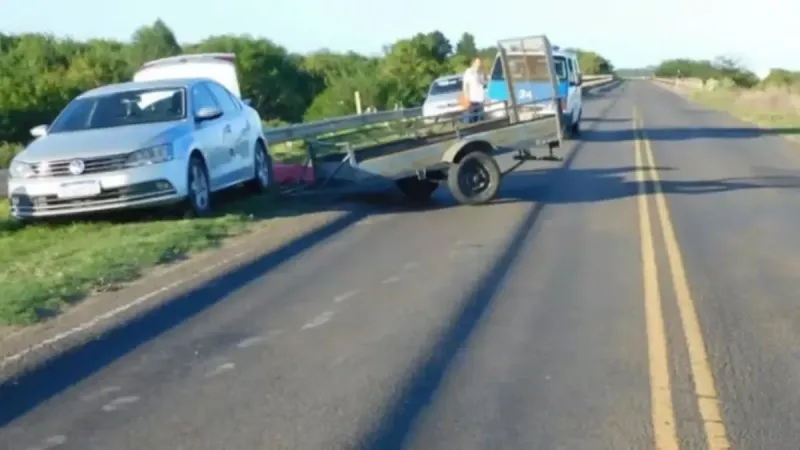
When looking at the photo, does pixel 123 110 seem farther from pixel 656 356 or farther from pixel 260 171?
pixel 656 356

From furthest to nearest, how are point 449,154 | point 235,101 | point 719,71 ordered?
point 719,71, point 235,101, point 449,154

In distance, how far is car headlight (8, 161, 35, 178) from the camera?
1464 cm

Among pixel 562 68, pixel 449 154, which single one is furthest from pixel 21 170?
pixel 562 68

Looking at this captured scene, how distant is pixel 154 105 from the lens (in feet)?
53.1

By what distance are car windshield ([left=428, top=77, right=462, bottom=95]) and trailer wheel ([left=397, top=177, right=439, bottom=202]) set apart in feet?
53.1

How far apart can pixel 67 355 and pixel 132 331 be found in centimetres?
84

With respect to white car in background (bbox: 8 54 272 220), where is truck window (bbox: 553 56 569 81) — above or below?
below

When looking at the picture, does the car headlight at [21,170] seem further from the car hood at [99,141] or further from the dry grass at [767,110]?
the dry grass at [767,110]

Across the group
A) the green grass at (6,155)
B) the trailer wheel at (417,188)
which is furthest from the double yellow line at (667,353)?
the green grass at (6,155)

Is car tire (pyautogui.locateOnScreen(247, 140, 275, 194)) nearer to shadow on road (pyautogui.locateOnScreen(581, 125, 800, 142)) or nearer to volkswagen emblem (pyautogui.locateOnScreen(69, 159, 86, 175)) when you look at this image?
volkswagen emblem (pyautogui.locateOnScreen(69, 159, 86, 175))

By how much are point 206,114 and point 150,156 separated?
4.61ft

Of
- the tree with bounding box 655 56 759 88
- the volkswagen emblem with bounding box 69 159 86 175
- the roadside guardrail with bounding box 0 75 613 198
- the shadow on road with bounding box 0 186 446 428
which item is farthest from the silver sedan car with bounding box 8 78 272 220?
the tree with bounding box 655 56 759 88

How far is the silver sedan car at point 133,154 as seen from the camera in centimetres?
1452

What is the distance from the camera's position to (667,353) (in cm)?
811
